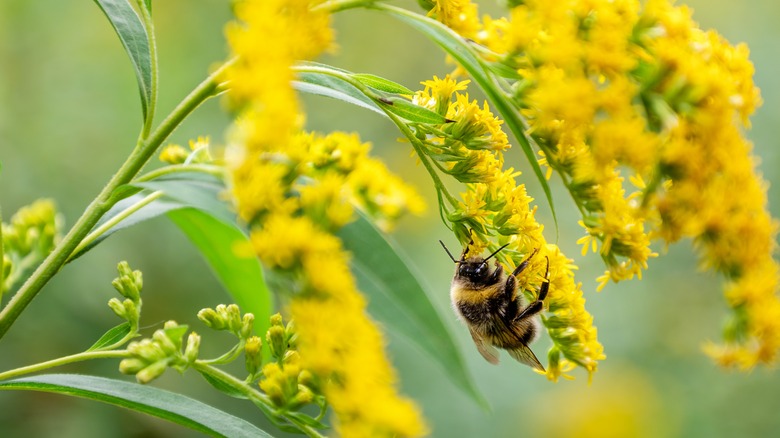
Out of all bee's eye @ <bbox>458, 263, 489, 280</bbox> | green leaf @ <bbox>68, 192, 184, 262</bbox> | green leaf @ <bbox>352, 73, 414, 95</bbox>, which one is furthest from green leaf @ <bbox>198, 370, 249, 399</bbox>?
bee's eye @ <bbox>458, 263, 489, 280</bbox>

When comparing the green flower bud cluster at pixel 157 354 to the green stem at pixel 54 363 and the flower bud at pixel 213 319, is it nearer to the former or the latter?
the green stem at pixel 54 363

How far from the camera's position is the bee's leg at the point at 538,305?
1924 mm

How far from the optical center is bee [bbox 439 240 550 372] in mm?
2441

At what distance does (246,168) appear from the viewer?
1310mm

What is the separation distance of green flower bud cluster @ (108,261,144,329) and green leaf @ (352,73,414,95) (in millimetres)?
699

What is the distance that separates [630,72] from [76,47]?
14.6 feet

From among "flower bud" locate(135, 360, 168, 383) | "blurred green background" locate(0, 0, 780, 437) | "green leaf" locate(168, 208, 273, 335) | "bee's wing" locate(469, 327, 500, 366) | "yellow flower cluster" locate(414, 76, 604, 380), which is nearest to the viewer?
"flower bud" locate(135, 360, 168, 383)

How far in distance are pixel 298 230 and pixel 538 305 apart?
1.01m

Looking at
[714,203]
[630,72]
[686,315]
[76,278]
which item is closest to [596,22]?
[630,72]

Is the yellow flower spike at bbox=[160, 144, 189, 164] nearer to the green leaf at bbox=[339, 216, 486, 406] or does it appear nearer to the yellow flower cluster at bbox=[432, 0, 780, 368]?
the green leaf at bbox=[339, 216, 486, 406]

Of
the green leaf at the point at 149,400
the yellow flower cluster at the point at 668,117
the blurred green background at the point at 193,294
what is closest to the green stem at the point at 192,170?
the green leaf at the point at 149,400

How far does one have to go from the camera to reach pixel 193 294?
4617 mm

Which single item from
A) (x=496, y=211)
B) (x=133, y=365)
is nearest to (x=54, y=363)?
(x=133, y=365)

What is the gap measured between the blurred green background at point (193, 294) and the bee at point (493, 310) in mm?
1613
